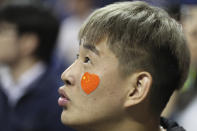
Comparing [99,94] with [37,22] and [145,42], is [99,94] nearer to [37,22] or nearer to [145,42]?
[145,42]

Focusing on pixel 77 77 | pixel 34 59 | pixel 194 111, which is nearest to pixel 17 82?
pixel 34 59

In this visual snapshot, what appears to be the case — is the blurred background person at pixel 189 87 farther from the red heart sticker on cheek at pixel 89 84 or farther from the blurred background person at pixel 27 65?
the red heart sticker on cheek at pixel 89 84

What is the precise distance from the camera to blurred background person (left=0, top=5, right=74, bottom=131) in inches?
158

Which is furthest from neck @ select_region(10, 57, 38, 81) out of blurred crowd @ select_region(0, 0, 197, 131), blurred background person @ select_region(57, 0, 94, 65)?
blurred background person @ select_region(57, 0, 94, 65)

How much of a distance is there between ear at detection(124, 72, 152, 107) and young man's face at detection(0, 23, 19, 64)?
8.15ft

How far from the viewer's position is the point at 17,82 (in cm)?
438

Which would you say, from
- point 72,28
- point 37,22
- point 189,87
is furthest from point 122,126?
point 72,28

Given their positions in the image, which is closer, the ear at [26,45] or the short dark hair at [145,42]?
the short dark hair at [145,42]

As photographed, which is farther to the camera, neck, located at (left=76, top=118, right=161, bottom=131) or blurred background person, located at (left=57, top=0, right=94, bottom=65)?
blurred background person, located at (left=57, top=0, right=94, bottom=65)

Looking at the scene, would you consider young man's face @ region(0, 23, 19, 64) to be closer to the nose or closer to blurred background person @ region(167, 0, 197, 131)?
blurred background person @ region(167, 0, 197, 131)

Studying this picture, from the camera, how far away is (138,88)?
213 cm

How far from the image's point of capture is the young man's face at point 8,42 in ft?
14.3

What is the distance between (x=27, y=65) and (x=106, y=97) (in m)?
2.38

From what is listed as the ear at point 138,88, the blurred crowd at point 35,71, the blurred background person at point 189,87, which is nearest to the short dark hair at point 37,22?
the blurred crowd at point 35,71
